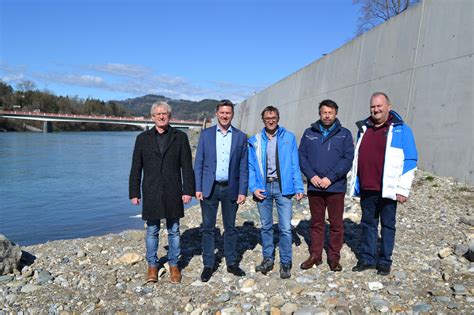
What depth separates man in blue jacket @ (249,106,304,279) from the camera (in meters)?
4.81

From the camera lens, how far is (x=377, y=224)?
491cm

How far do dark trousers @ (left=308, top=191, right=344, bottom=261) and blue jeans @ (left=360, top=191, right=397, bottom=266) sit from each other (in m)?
0.28

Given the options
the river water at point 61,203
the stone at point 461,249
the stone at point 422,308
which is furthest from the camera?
the river water at point 61,203

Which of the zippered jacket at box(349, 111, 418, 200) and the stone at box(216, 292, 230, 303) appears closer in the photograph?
the stone at box(216, 292, 230, 303)

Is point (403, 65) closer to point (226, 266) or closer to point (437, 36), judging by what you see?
point (437, 36)

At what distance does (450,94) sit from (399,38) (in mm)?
3189

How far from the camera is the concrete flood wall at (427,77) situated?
8.60 m

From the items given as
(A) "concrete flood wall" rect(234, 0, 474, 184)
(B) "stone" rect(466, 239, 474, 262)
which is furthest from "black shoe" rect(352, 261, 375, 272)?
(A) "concrete flood wall" rect(234, 0, 474, 184)

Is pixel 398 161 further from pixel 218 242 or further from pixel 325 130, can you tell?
pixel 218 242

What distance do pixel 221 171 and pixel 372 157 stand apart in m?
1.77

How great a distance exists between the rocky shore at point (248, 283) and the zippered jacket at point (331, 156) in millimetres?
1185

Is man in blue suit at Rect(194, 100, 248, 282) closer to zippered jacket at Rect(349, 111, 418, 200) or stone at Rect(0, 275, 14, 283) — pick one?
zippered jacket at Rect(349, 111, 418, 200)

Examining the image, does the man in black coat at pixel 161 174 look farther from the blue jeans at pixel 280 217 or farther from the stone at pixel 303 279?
the stone at pixel 303 279

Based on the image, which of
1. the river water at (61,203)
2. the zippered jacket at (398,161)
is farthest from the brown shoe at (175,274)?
the river water at (61,203)
